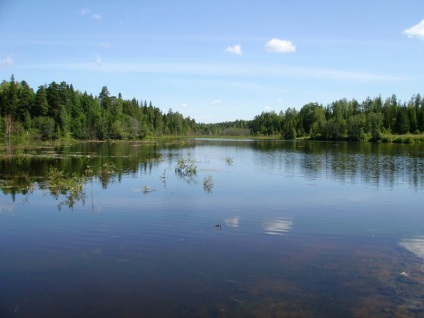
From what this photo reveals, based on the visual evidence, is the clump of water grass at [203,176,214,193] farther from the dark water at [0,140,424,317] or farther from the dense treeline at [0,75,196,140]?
the dense treeline at [0,75,196,140]

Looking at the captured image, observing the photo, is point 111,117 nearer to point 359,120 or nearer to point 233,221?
Answer: point 359,120

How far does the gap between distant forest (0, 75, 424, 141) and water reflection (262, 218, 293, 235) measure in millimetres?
79710

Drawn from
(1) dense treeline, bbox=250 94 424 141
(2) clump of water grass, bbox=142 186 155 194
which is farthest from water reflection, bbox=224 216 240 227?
(1) dense treeline, bbox=250 94 424 141

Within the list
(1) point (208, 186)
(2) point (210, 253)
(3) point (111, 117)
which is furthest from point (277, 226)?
(3) point (111, 117)

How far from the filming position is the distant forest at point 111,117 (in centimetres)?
10431

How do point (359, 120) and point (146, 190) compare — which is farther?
point (359, 120)

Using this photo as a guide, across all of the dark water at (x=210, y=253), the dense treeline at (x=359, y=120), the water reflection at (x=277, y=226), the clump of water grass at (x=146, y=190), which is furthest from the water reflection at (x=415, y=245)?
the dense treeline at (x=359, y=120)

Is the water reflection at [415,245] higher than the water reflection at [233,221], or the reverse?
the water reflection at [233,221]

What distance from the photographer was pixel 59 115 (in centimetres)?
10819

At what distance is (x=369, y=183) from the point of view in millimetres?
30125

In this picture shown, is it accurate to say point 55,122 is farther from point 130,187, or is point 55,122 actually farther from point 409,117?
point 409,117

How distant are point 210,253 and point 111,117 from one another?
116 m

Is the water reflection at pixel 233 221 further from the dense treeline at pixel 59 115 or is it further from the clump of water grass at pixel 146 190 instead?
the dense treeline at pixel 59 115

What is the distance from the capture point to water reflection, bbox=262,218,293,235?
15.9 m
